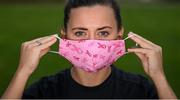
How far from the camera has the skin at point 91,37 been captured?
2314mm

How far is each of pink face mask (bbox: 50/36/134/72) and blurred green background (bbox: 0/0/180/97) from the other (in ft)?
3.62

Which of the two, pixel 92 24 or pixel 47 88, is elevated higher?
pixel 92 24

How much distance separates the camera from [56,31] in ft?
27.9

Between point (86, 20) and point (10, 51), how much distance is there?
4.55 m

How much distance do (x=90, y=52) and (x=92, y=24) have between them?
0.49 ft

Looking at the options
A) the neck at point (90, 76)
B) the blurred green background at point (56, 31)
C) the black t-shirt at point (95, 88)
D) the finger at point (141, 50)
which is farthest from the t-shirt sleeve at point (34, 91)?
the blurred green background at point (56, 31)

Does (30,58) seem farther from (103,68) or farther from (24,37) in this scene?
(24,37)

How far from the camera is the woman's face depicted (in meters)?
2.39

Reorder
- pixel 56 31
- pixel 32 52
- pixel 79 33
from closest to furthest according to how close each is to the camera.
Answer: pixel 32 52, pixel 79 33, pixel 56 31

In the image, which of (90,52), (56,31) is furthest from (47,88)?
(56,31)

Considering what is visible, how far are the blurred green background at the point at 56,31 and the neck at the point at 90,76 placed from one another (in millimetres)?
1140

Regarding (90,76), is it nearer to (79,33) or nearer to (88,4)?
(79,33)

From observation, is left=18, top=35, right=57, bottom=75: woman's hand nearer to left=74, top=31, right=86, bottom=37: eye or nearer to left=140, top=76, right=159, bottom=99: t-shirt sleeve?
left=74, top=31, right=86, bottom=37: eye

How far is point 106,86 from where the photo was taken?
2.37 metres
